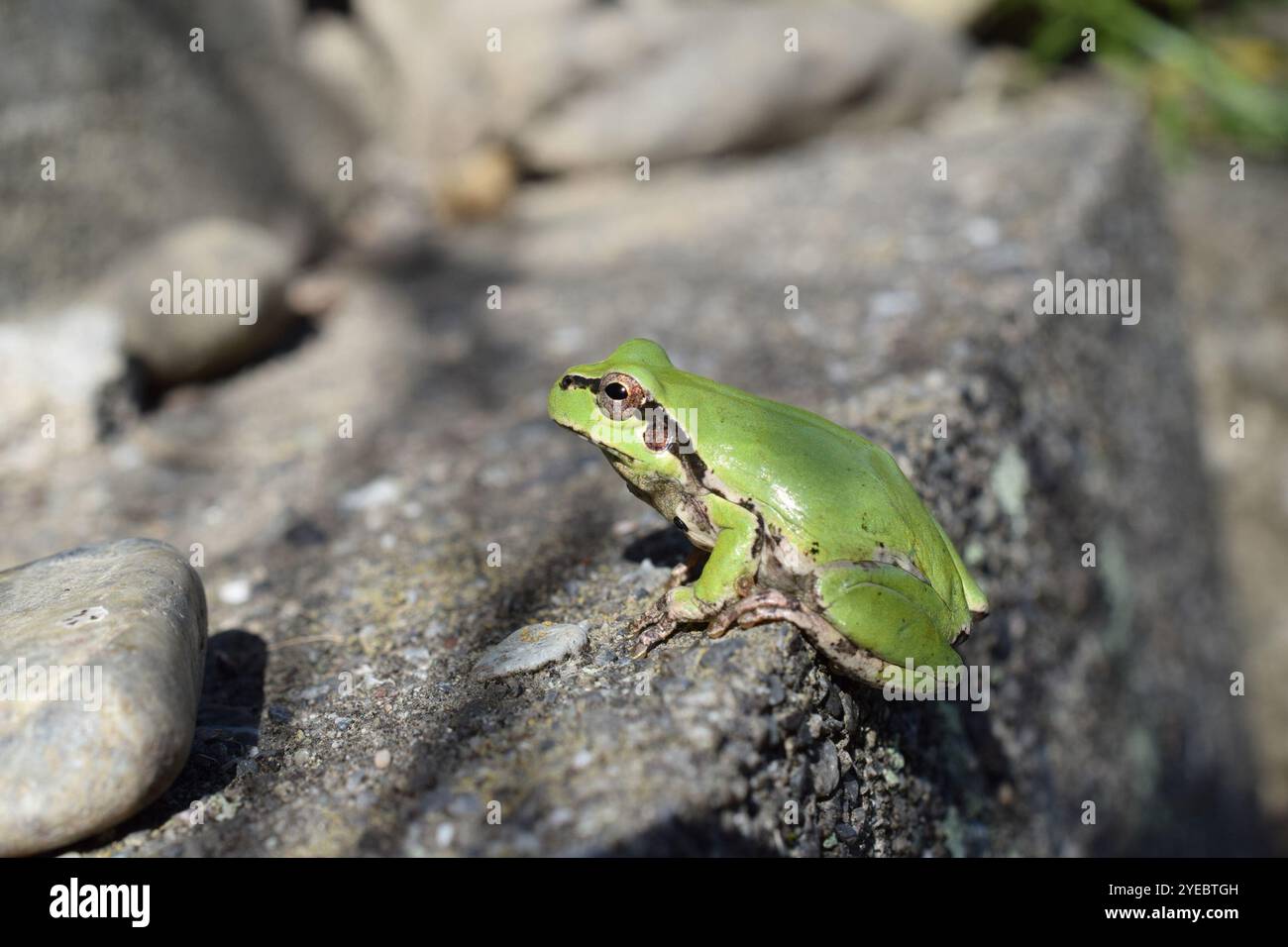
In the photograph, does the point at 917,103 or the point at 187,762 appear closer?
the point at 187,762

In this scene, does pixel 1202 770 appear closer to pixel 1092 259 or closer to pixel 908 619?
pixel 1092 259

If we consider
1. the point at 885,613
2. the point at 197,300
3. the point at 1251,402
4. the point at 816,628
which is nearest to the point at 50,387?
the point at 197,300

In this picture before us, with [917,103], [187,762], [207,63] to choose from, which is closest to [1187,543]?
[917,103]

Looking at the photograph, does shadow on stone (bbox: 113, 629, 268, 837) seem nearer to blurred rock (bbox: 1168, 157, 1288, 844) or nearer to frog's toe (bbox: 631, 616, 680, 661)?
frog's toe (bbox: 631, 616, 680, 661)

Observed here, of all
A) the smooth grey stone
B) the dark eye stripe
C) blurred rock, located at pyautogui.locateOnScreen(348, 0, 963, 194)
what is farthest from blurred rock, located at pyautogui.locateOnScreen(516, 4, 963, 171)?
the smooth grey stone

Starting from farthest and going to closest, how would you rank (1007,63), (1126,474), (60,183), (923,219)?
1. (1007,63)
2. (923,219)
3. (1126,474)
4. (60,183)

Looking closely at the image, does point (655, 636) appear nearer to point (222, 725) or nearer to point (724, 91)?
point (222, 725)

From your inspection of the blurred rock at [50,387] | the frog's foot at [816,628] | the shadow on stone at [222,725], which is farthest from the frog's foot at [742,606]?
the blurred rock at [50,387]

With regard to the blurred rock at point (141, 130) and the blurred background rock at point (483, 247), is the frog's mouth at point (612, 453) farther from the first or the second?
the blurred rock at point (141, 130)
